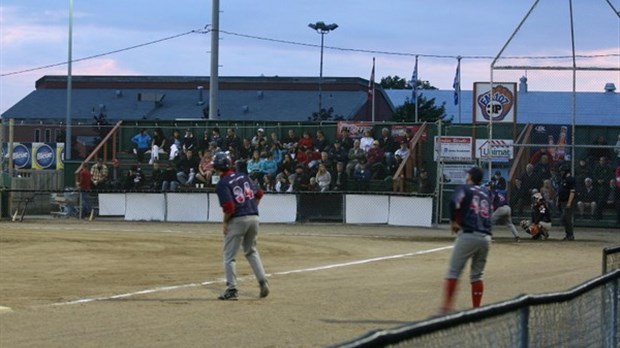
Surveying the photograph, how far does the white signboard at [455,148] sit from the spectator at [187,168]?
25.8ft

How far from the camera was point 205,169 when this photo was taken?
1296 inches

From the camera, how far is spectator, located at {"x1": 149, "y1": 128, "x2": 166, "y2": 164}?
34.5 metres

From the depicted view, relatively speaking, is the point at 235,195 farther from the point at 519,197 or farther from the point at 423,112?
the point at 423,112

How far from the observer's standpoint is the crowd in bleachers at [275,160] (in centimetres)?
3127

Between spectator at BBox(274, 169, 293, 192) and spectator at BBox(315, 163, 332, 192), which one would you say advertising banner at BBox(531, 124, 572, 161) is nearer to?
spectator at BBox(315, 163, 332, 192)

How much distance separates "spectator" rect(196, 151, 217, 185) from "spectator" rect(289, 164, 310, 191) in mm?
2791

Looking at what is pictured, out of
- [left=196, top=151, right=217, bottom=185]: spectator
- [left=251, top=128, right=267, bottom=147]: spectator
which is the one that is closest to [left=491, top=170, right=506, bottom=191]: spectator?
[left=251, top=128, right=267, bottom=147]: spectator

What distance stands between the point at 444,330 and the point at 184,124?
3203cm

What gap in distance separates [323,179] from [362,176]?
1.11 metres

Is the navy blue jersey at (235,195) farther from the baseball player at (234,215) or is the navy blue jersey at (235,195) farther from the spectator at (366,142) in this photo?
the spectator at (366,142)

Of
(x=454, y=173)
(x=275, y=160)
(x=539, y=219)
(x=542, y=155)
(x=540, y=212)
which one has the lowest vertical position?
(x=539, y=219)

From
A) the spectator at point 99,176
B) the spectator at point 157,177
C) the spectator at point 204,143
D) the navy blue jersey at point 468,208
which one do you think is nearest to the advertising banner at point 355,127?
the spectator at point 204,143

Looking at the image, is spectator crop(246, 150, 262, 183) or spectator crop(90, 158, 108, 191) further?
spectator crop(90, 158, 108, 191)

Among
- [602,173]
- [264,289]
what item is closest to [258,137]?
[602,173]
